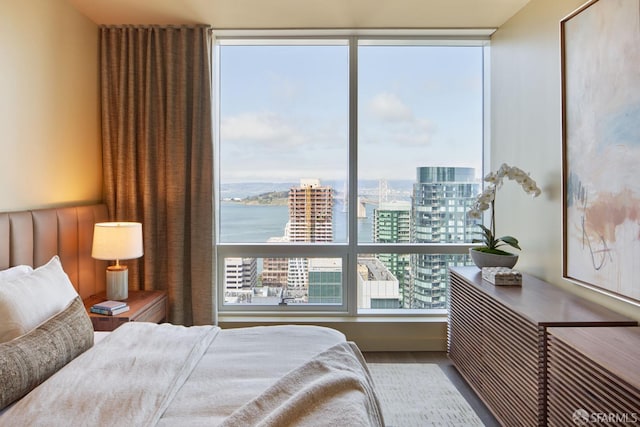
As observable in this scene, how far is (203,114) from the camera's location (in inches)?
126

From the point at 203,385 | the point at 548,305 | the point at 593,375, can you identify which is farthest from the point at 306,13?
the point at 593,375

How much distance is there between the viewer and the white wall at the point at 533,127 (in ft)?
7.93

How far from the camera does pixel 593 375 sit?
4.76 feet

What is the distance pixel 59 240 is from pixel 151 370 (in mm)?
1449

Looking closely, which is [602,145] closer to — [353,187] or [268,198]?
[353,187]

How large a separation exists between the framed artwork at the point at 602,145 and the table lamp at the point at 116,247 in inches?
108

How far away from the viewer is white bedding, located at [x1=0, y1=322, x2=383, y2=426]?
1.23 m

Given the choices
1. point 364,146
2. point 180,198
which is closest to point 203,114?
point 180,198

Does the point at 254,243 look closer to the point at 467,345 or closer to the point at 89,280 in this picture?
the point at 89,280

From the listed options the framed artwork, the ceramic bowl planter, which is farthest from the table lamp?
the framed artwork

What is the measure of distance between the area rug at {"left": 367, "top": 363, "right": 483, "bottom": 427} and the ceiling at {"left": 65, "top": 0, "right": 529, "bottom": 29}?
8.87 feet

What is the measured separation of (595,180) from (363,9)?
6.44ft

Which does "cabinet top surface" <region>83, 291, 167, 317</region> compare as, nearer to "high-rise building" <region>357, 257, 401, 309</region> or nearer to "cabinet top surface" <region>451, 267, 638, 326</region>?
"high-rise building" <region>357, 257, 401, 309</region>

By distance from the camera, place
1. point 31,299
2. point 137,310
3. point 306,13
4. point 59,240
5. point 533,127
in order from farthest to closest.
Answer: point 306,13 < point 533,127 < point 137,310 < point 59,240 < point 31,299
